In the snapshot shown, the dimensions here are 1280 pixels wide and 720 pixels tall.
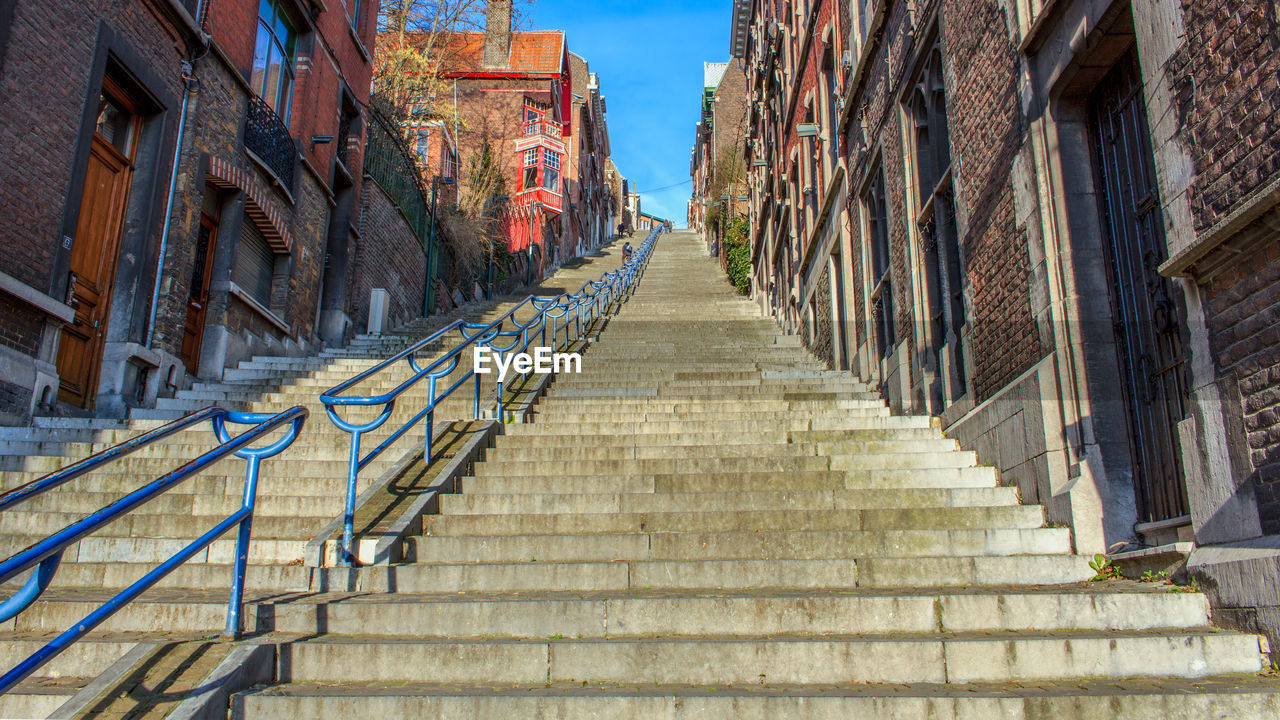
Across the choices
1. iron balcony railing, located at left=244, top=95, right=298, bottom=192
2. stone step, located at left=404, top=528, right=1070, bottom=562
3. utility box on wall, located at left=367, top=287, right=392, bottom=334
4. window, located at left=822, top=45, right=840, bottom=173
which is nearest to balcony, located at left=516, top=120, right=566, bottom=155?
utility box on wall, located at left=367, top=287, right=392, bottom=334

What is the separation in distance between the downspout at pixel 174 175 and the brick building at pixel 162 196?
23mm

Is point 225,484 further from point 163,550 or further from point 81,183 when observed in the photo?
point 81,183

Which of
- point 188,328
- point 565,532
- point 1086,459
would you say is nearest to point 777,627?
point 565,532

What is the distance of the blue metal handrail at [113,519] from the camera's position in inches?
95.2

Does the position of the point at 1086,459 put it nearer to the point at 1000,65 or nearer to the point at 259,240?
the point at 1000,65

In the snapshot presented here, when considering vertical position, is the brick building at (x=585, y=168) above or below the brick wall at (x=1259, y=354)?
above

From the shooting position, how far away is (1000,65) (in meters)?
6.39

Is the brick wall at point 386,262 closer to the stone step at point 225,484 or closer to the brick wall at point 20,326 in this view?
the brick wall at point 20,326

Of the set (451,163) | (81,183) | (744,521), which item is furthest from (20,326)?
(451,163)

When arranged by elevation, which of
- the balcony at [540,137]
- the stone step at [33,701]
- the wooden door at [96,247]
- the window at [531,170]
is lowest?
the stone step at [33,701]

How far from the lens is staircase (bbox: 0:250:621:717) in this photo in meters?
3.45

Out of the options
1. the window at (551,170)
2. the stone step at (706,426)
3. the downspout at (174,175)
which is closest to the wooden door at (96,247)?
the downspout at (174,175)

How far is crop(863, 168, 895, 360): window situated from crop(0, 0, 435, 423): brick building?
28.2 feet

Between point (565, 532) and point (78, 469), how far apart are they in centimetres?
267
